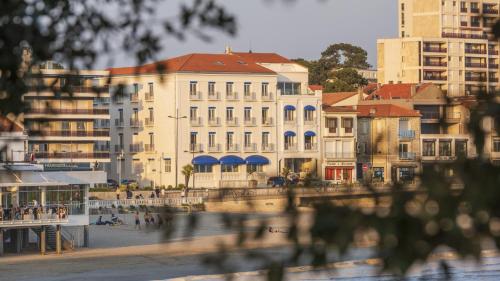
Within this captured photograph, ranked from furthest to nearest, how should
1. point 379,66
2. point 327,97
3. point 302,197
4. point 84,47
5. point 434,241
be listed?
point 379,66
point 327,97
point 84,47
point 302,197
point 434,241

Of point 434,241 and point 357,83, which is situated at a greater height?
point 357,83

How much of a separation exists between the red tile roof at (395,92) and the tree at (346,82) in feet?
35.2

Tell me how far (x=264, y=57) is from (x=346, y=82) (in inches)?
887

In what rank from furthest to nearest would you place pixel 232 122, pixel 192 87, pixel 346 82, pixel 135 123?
pixel 346 82 → pixel 135 123 → pixel 232 122 → pixel 192 87

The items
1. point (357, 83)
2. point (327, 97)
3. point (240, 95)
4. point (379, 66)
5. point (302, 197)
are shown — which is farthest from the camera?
point (379, 66)

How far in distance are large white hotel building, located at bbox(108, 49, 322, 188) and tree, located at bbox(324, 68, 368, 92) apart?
24230 millimetres

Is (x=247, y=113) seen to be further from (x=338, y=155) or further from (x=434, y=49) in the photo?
(x=434, y=49)

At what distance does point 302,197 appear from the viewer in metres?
4.68

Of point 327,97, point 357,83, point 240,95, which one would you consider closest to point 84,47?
point 240,95

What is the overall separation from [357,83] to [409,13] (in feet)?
55.2

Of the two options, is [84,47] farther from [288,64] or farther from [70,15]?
[288,64]

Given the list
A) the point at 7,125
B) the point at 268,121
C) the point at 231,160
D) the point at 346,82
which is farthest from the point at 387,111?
the point at 7,125

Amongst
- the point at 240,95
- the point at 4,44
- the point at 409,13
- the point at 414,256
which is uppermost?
the point at 409,13

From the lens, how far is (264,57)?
91.9 metres
